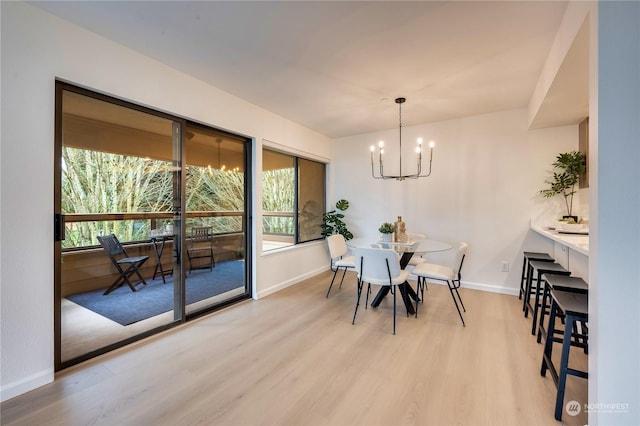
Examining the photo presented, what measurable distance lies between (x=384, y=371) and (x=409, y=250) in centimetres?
132

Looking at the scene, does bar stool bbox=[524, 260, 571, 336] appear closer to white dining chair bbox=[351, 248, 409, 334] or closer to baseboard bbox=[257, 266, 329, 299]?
white dining chair bbox=[351, 248, 409, 334]

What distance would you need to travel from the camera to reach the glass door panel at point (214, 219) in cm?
292

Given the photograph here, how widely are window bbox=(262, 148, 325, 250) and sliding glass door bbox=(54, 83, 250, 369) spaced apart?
2.42ft

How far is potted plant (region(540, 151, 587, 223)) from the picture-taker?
3176mm

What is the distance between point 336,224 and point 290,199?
1.02 metres

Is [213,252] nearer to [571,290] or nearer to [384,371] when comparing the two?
[384,371]

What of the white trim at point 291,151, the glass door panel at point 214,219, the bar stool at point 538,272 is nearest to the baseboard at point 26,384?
the glass door panel at point 214,219

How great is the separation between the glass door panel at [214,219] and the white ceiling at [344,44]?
68 centimetres

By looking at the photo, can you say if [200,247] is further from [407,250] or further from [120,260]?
[407,250]

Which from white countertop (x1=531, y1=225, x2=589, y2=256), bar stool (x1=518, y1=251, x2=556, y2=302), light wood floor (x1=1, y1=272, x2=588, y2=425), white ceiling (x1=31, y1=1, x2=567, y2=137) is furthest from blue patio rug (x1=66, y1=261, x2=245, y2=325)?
bar stool (x1=518, y1=251, x2=556, y2=302)

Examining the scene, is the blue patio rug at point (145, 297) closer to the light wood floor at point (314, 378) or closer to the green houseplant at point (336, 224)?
the light wood floor at point (314, 378)

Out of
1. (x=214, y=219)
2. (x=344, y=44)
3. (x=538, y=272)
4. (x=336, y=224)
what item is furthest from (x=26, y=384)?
(x=538, y=272)

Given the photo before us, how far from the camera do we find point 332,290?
3.89 metres

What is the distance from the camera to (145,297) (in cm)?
268
